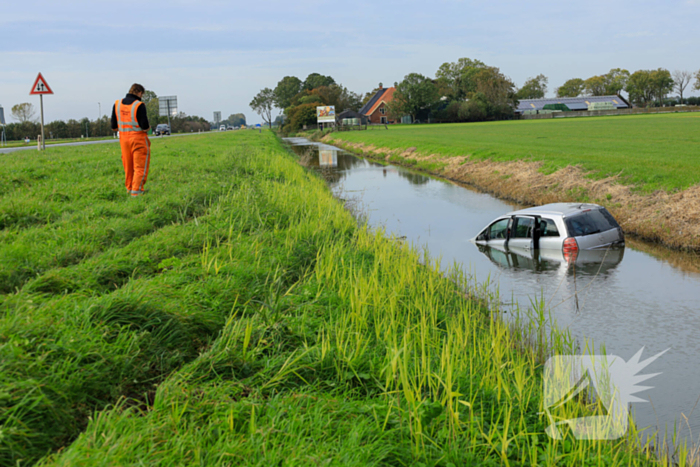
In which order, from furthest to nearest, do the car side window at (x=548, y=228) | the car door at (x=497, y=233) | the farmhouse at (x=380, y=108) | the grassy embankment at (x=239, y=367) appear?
1. the farmhouse at (x=380, y=108)
2. the car door at (x=497, y=233)
3. the car side window at (x=548, y=228)
4. the grassy embankment at (x=239, y=367)

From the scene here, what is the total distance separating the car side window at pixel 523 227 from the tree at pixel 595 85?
171m

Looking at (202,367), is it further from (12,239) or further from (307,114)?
(307,114)

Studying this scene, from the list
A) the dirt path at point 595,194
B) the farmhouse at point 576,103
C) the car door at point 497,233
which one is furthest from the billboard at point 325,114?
the car door at point 497,233

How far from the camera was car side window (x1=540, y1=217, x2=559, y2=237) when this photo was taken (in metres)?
12.2

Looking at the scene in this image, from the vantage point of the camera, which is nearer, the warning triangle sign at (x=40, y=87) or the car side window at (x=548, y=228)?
the car side window at (x=548, y=228)

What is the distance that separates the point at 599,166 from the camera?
70.0 feet

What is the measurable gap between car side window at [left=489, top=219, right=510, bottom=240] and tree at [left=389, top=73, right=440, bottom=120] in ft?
328

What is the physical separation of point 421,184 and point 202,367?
25.7 metres

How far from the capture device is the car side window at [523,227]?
12956 millimetres

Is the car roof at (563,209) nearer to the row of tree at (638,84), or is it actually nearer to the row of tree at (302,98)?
the row of tree at (302,98)

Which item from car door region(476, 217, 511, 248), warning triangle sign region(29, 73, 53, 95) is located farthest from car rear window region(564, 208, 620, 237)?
warning triangle sign region(29, 73, 53, 95)

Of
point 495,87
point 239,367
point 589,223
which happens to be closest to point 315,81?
point 495,87

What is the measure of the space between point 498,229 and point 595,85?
17297 centimetres

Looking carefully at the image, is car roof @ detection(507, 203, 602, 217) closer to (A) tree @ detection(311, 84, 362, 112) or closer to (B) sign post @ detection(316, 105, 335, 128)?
(B) sign post @ detection(316, 105, 335, 128)
